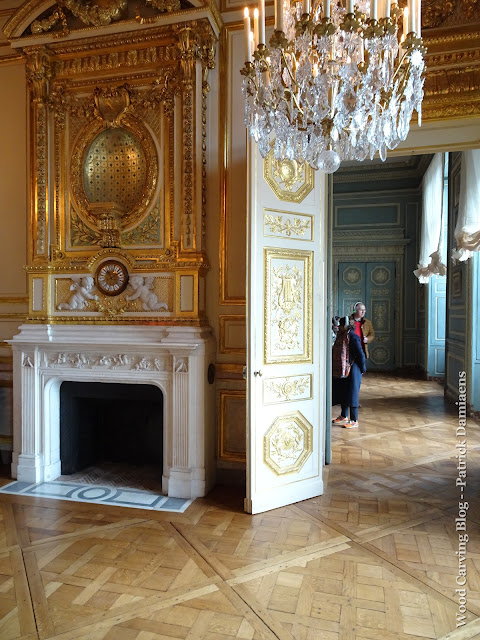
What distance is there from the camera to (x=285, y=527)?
270cm

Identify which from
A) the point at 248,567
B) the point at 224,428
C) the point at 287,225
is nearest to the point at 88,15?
the point at 287,225

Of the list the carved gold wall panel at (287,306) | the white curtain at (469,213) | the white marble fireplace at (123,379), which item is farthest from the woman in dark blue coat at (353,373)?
the white marble fireplace at (123,379)

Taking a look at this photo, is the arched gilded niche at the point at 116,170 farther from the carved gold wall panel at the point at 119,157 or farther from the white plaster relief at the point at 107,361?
the white plaster relief at the point at 107,361

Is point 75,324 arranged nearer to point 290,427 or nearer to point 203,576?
point 290,427

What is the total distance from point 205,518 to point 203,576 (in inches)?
25.5

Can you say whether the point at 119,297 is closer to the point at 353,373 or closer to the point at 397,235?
the point at 353,373

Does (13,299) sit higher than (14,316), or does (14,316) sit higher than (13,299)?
(13,299)

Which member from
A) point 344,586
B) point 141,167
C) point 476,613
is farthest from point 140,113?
point 476,613

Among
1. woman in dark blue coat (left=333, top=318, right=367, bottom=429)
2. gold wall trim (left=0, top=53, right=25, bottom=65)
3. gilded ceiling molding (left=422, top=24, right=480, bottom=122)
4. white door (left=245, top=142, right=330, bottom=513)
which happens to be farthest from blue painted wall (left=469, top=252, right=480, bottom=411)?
gold wall trim (left=0, top=53, right=25, bottom=65)

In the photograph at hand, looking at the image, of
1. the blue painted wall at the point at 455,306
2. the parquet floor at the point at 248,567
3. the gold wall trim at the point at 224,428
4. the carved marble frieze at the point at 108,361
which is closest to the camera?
the parquet floor at the point at 248,567

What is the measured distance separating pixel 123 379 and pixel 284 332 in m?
1.22

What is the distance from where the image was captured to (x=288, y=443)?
10.0 ft

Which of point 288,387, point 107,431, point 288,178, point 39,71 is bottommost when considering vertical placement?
point 107,431

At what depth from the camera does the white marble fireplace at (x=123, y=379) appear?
10.3 feet
